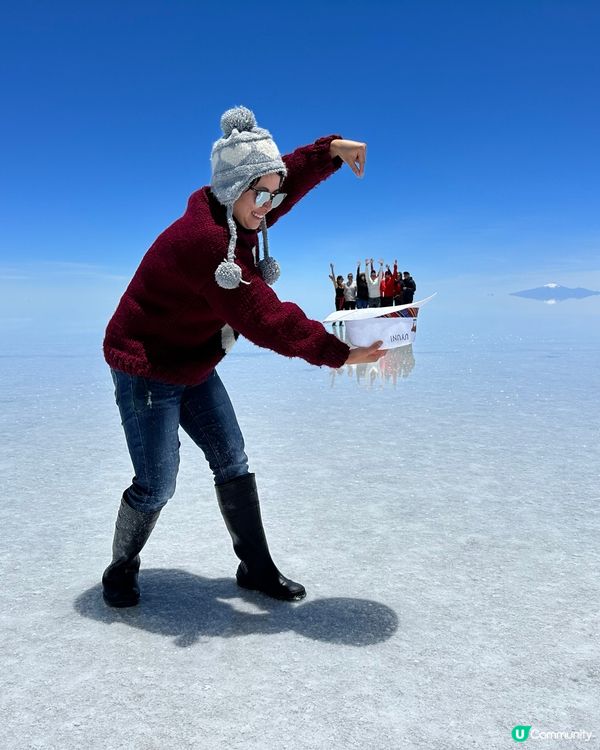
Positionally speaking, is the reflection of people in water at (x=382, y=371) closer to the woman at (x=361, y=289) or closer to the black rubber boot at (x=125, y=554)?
the woman at (x=361, y=289)

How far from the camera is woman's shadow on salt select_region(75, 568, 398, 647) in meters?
2.26

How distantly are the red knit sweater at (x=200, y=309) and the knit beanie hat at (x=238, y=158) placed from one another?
72 millimetres

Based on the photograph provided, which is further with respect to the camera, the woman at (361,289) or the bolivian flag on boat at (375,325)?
the woman at (361,289)

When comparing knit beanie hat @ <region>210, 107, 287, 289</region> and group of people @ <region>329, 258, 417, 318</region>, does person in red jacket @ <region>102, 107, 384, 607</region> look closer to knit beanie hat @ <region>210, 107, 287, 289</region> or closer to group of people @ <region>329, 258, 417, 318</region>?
knit beanie hat @ <region>210, 107, 287, 289</region>

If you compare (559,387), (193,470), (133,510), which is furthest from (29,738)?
(559,387)

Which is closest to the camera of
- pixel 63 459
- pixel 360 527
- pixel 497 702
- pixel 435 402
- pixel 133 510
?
pixel 497 702

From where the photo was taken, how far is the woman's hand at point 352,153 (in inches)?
99.9

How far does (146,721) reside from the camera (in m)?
1.74

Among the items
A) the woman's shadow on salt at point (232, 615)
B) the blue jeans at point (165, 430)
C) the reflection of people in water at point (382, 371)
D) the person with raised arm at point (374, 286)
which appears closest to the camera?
the woman's shadow on salt at point (232, 615)

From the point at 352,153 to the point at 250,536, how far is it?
5.14ft

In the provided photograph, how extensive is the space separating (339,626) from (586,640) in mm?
822

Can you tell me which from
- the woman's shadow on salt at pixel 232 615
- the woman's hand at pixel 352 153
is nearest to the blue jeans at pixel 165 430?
the woman's shadow on salt at pixel 232 615

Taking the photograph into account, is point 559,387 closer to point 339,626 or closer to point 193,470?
point 193,470

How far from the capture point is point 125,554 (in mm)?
2496
